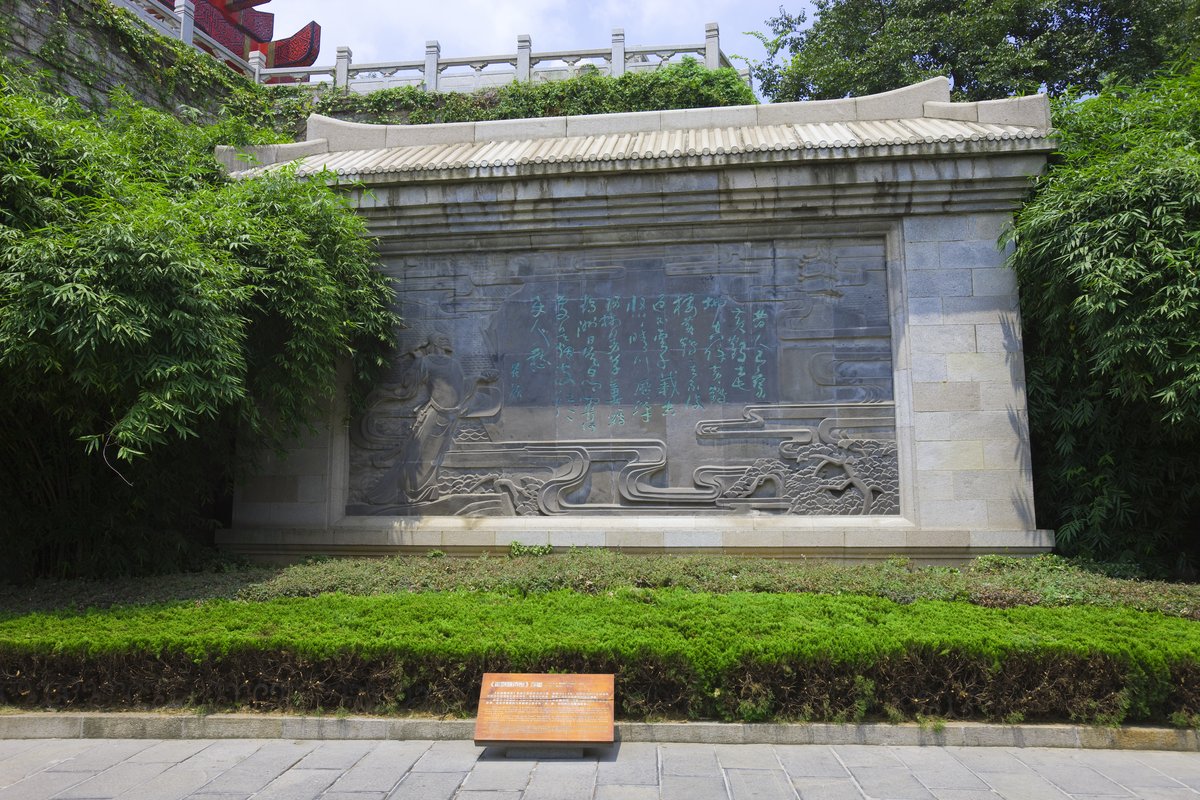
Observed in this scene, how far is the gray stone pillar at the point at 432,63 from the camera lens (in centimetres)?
1470

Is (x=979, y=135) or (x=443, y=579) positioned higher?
(x=979, y=135)

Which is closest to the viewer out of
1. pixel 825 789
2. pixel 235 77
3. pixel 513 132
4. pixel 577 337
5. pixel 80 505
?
pixel 825 789

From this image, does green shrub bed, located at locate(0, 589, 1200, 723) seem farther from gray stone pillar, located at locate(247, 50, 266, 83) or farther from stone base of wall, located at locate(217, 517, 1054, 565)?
gray stone pillar, located at locate(247, 50, 266, 83)

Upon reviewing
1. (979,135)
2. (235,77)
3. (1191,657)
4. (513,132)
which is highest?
(235,77)

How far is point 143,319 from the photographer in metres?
4.68

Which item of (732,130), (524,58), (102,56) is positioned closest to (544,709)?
(732,130)

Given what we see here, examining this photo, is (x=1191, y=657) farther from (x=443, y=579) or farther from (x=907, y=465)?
(x=443, y=579)

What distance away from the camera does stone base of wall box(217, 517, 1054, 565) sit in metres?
6.16

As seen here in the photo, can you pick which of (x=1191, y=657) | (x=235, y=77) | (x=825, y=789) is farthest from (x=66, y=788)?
(x=235, y=77)

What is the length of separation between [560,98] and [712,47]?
9.41 feet

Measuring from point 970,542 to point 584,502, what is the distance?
9.78 ft

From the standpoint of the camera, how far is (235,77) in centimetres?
1148

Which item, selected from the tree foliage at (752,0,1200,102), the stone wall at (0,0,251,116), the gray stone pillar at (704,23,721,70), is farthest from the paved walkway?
the gray stone pillar at (704,23,721,70)

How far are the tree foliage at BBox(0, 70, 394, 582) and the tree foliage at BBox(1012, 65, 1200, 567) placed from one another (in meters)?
5.24
